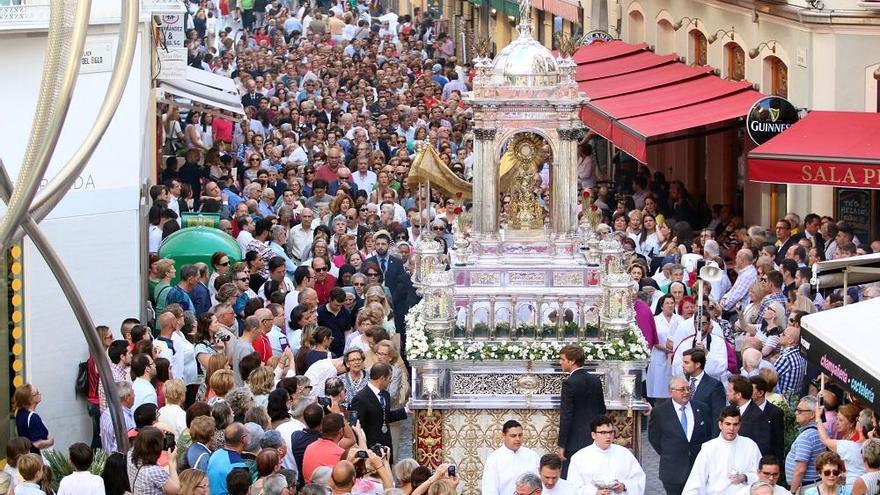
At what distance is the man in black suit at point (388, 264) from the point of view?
80.3 feet

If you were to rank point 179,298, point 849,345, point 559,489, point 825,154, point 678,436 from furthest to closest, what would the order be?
point 825,154 → point 179,298 → point 678,436 → point 849,345 → point 559,489

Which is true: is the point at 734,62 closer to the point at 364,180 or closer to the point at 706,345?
the point at 364,180

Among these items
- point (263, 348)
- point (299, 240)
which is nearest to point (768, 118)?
point (299, 240)

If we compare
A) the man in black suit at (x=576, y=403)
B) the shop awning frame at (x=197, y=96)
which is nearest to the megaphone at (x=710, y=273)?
the man in black suit at (x=576, y=403)

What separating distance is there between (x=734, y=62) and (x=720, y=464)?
1763 centimetres

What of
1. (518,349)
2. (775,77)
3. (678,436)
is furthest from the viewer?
(775,77)

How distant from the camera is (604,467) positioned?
17.1 metres

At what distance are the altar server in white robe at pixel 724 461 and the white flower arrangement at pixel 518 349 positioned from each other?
7.98ft

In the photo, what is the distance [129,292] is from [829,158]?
919 centimetres

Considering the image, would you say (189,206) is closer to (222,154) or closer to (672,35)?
(222,154)

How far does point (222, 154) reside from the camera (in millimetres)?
34875

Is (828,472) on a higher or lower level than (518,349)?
lower

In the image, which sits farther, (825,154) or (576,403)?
(825,154)

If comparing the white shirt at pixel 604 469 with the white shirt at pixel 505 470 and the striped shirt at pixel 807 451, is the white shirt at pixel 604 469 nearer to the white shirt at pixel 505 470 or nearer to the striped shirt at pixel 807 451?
the white shirt at pixel 505 470
